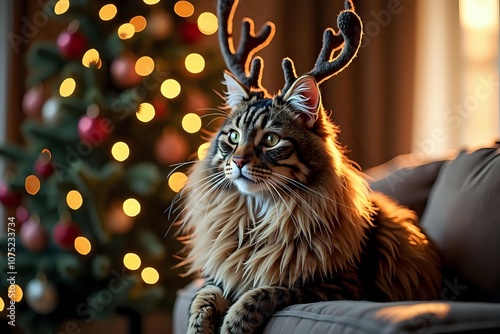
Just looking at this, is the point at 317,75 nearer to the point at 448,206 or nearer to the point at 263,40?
the point at 263,40

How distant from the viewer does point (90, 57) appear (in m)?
2.45

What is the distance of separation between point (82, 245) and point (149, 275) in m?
0.29

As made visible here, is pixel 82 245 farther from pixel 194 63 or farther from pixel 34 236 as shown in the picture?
pixel 194 63

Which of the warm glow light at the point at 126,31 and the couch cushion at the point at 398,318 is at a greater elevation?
the warm glow light at the point at 126,31

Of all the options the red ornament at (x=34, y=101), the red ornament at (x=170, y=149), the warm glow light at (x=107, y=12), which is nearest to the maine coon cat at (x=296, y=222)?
the red ornament at (x=170, y=149)

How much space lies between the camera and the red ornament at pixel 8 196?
8.09 feet

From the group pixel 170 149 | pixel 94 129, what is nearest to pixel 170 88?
pixel 170 149

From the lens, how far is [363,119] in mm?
3600

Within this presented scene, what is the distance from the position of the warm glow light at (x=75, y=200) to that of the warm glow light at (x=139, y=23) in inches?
28.2

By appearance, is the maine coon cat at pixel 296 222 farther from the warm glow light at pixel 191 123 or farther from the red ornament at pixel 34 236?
the red ornament at pixel 34 236

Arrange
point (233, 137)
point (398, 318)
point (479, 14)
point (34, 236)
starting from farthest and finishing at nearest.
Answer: point (479, 14) → point (34, 236) → point (233, 137) → point (398, 318)

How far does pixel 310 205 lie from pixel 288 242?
0.31 feet

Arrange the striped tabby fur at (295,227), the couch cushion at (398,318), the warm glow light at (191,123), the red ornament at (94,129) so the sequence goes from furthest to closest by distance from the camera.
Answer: the warm glow light at (191,123) → the red ornament at (94,129) → the striped tabby fur at (295,227) → the couch cushion at (398,318)

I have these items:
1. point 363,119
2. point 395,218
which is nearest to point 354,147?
point 363,119
